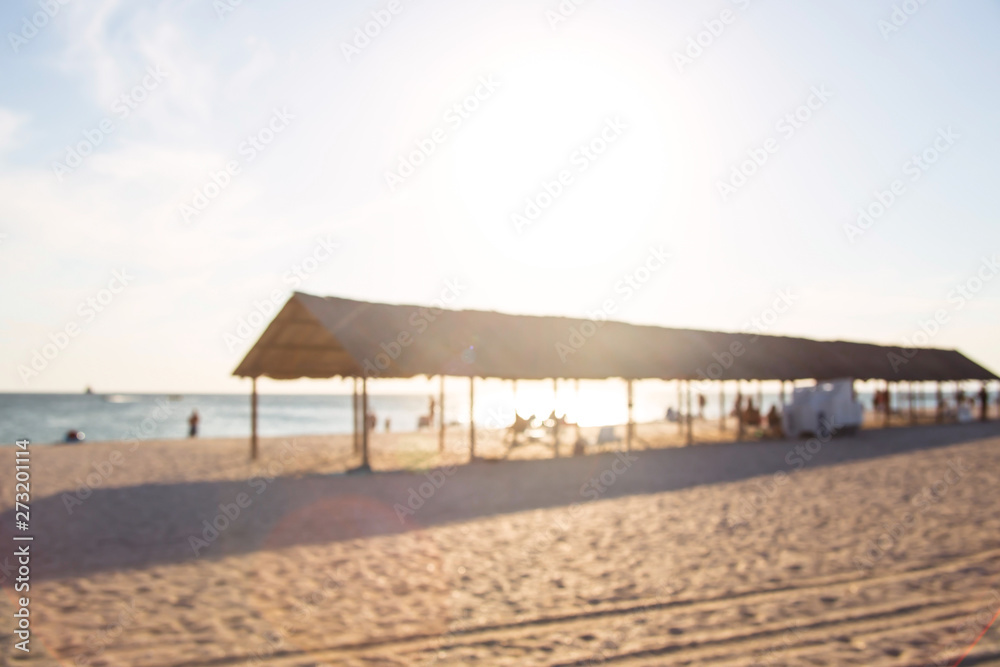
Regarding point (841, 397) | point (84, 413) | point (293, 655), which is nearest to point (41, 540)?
point (293, 655)

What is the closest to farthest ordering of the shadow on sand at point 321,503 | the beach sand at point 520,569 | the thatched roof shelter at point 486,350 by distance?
the beach sand at point 520,569, the shadow on sand at point 321,503, the thatched roof shelter at point 486,350

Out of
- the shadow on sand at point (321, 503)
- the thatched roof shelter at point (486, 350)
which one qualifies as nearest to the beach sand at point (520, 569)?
the shadow on sand at point (321, 503)

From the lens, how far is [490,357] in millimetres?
16422

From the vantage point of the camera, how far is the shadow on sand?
7.63 metres

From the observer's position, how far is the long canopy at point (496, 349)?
1487cm

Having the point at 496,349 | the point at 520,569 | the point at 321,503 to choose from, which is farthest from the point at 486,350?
the point at 520,569

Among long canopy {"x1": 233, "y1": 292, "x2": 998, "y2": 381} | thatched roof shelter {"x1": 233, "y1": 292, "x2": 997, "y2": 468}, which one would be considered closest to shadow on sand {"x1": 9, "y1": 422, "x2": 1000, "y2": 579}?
thatched roof shelter {"x1": 233, "y1": 292, "x2": 997, "y2": 468}

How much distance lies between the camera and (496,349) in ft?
55.7

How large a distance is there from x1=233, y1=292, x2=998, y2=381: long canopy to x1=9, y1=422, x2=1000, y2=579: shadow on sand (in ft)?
7.93

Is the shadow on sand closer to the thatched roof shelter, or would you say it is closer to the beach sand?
the beach sand

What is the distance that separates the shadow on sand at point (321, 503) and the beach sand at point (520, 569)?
7 centimetres

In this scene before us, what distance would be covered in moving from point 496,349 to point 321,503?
743 centimetres

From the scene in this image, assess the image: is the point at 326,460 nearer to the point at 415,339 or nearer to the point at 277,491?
the point at 415,339

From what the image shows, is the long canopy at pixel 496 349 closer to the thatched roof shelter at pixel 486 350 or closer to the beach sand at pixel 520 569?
the thatched roof shelter at pixel 486 350
